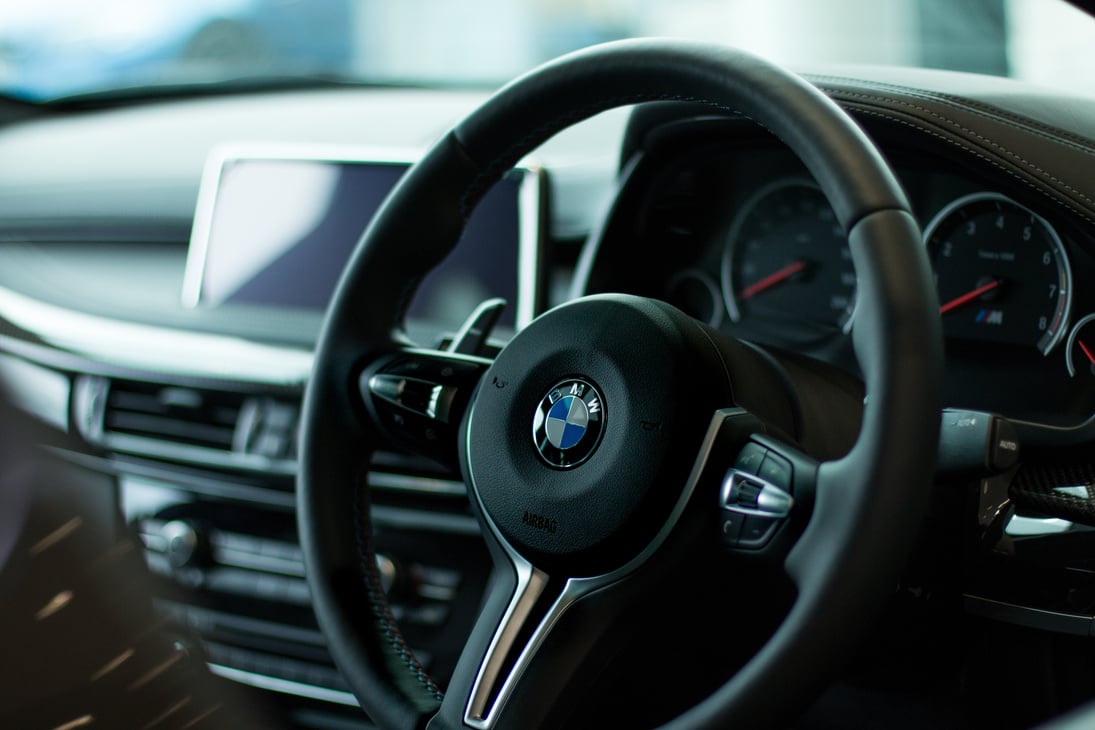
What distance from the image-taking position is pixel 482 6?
2.91 metres

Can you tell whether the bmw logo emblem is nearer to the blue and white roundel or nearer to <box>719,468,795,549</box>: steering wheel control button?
the blue and white roundel

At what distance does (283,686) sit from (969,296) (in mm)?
1044

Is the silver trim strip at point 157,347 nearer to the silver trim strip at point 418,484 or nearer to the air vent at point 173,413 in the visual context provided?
the air vent at point 173,413

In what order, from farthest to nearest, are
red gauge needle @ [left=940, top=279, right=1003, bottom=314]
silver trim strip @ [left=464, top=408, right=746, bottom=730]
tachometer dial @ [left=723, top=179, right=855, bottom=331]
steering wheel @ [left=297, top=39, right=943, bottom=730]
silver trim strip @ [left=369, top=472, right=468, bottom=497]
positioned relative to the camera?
silver trim strip @ [left=369, top=472, right=468, bottom=497] → tachometer dial @ [left=723, top=179, right=855, bottom=331] → red gauge needle @ [left=940, top=279, right=1003, bottom=314] → silver trim strip @ [left=464, top=408, right=746, bottom=730] → steering wheel @ [left=297, top=39, right=943, bottom=730]

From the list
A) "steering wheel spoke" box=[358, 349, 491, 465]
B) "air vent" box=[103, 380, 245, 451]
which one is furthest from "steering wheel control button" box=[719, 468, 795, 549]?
"air vent" box=[103, 380, 245, 451]

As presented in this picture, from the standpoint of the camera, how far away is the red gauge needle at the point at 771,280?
1.38m

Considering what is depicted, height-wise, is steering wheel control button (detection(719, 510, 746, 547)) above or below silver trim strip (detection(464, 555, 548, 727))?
above

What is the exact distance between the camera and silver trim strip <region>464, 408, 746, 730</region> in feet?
2.93

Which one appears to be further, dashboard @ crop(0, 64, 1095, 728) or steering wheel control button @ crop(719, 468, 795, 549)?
dashboard @ crop(0, 64, 1095, 728)

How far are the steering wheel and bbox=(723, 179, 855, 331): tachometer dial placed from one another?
0.79ft

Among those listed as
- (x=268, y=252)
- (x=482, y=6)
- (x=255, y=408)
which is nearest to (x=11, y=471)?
(x=255, y=408)

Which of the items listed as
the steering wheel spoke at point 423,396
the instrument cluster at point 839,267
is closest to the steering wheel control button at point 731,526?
the steering wheel spoke at point 423,396

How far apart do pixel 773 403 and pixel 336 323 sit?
43 cm

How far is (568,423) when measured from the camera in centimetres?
95
